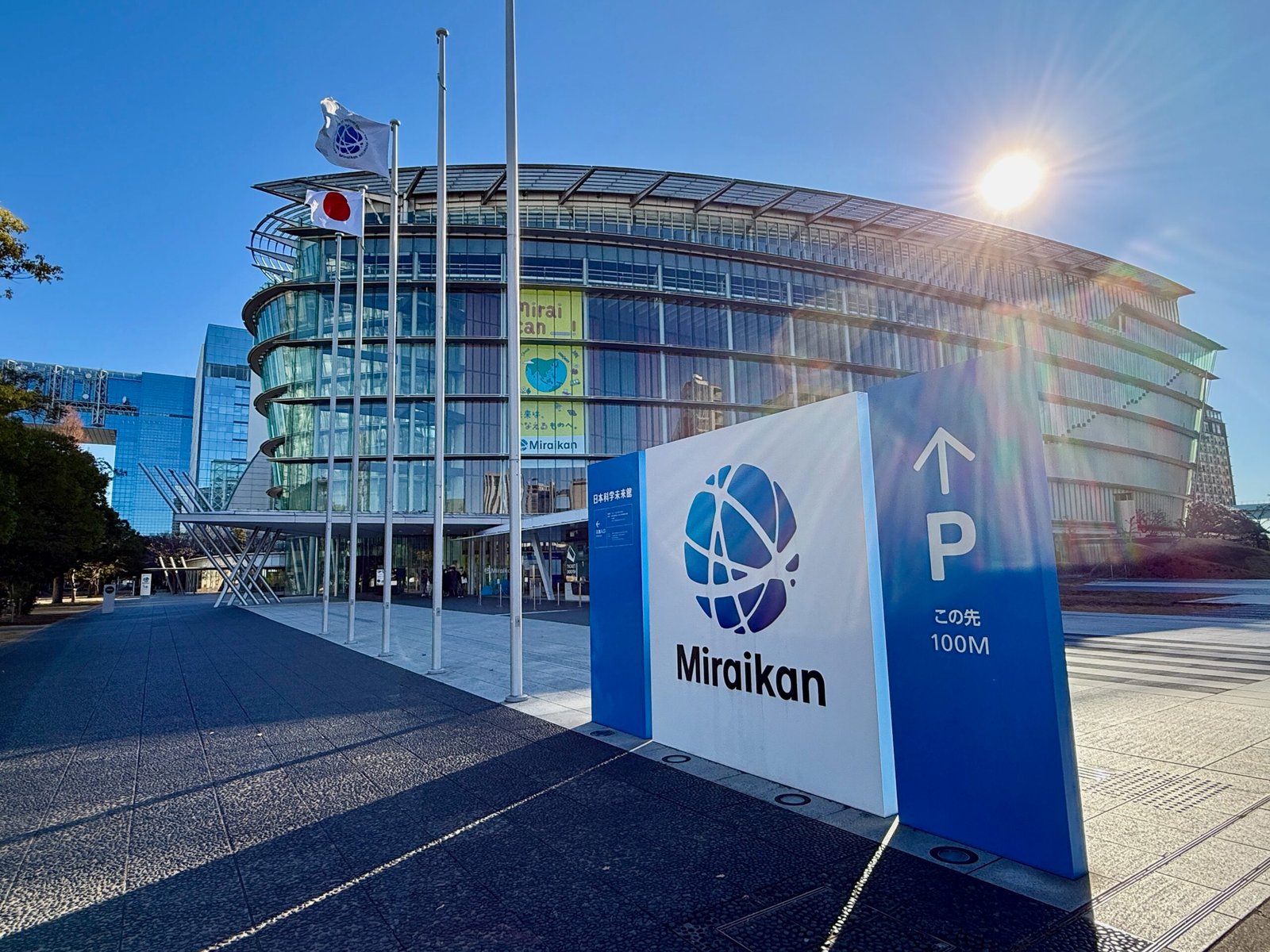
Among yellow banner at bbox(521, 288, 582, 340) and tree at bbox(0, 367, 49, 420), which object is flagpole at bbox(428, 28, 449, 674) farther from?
yellow banner at bbox(521, 288, 582, 340)

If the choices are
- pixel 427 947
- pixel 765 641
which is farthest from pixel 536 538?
pixel 427 947

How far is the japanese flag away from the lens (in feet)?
53.4

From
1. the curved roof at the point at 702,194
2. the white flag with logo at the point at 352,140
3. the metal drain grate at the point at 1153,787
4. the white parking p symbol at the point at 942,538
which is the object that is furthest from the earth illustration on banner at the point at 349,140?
the curved roof at the point at 702,194

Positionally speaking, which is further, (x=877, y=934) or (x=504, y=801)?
(x=504, y=801)

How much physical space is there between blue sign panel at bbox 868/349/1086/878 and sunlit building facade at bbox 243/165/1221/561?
112 ft

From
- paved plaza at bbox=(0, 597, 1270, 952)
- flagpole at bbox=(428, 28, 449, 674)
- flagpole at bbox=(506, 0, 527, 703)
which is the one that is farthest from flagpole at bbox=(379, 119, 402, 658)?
paved plaza at bbox=(0, 597, 1270, 952)

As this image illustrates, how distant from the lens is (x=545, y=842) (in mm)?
4312

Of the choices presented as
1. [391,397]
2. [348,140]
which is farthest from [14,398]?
[348,140]

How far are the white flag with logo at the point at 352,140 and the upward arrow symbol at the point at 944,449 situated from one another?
13601mm

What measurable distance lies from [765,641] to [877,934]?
250cm

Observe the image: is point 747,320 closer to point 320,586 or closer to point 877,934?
point 320,586

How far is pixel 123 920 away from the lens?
3430 millimetres

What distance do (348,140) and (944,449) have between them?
14434 mm

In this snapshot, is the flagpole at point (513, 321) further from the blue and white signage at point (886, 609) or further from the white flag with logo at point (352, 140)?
the white flag with logo at point (352, 140)
